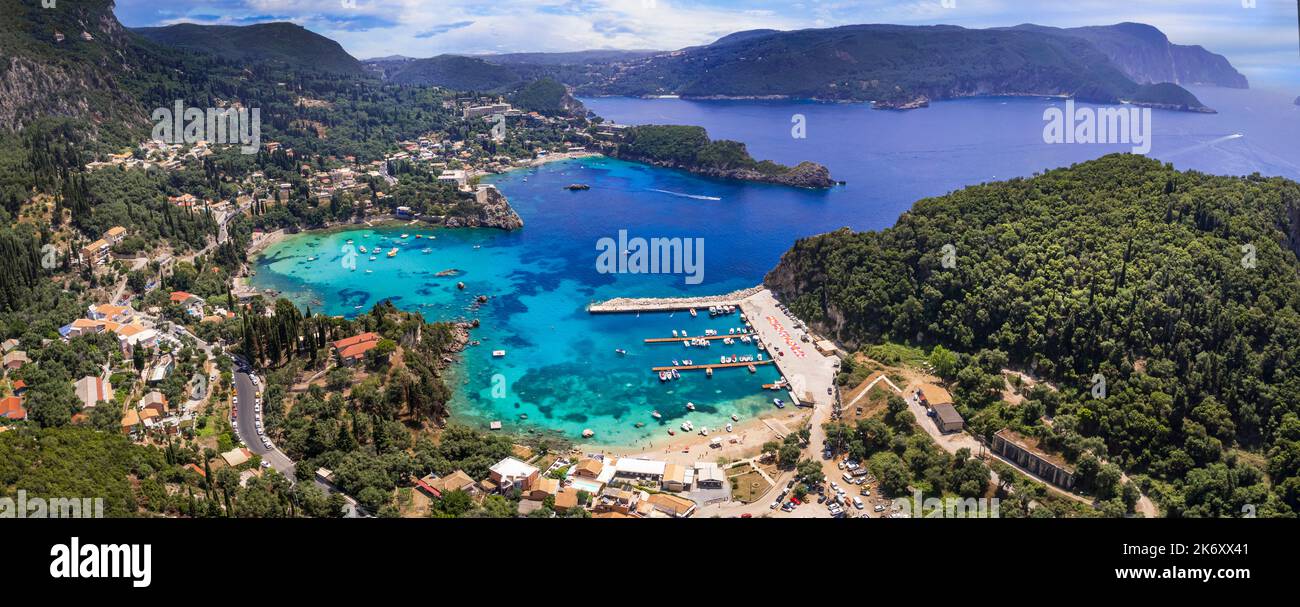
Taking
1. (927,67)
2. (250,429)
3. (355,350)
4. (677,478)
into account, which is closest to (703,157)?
(355,350)

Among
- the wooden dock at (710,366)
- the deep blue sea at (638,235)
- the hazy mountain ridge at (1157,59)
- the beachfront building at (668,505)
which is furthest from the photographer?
the hazy mountain ridge at (1157,59)

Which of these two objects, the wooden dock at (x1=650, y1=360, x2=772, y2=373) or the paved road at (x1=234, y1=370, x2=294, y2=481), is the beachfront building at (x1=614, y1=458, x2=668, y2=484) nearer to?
the wooden dock at (x1=650, y1=360, x2=772, y2=373)

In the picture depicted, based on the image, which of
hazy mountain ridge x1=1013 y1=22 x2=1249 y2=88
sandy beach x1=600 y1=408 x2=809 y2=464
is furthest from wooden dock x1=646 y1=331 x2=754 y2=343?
hazy mountain ridge x1=1013 y1=22 x2=1249 y2=88

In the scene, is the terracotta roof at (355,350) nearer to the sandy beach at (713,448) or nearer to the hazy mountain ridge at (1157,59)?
the sandy beach at (713,448)

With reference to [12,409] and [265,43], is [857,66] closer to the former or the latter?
[265,43]

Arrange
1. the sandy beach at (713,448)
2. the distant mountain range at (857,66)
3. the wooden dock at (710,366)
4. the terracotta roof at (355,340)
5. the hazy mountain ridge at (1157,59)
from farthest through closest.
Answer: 1. the hazy mountain ridge at (1157,59)
2. the distant mountain range at (857,66)
3. the wooden dock at (710,366)
4. the terracotta roof at (355,340)
5. the sandy beach at (713,448)

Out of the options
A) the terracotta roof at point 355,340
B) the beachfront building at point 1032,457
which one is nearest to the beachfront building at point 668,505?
the beachfront building at point 1032,457
